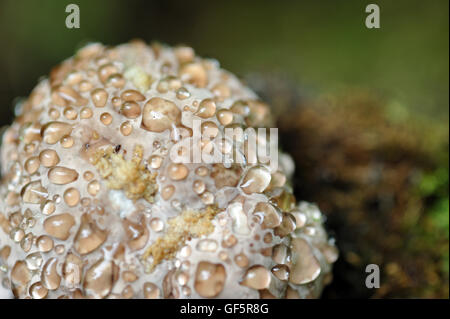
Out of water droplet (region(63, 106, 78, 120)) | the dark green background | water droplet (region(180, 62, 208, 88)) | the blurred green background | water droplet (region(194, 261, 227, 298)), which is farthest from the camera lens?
the dark green background

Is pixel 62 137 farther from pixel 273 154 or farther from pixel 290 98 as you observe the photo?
pixel 290 98

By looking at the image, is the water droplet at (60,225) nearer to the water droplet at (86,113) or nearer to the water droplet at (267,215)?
the water droplet at (86,113)

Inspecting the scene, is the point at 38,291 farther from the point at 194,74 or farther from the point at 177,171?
the point at 194,74

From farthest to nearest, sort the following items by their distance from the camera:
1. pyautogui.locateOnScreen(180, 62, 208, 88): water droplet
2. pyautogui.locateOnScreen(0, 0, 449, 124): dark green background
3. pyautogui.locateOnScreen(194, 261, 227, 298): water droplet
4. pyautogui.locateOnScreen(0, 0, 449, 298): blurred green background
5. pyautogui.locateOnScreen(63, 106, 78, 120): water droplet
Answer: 1. pyautogui.locateOnScreen(0, 0, 449, 124): dark green background
2. pyautogui.locateOnScreen(0, 0, 449, 298): blurred green background
3. pyautogui.locateOnScreen(180, 62, 208, 88): water droplet
4. pyautogui.locateOnScreen(63, 106, 78, 120): water droplet
5. pyautogui.locateOnScreen(194, 261, 227, 298): water droplet

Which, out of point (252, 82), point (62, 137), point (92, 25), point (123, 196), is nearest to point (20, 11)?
point (92, 25)

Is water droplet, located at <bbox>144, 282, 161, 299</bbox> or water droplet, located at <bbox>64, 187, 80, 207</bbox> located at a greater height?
water droplet, located at <bbox>64, 187, 80, 207</bbox>

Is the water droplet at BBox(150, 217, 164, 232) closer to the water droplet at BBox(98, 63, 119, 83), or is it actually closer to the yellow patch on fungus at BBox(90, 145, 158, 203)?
the yellow patch on fungus at BBox(90, 145, 158, 203)

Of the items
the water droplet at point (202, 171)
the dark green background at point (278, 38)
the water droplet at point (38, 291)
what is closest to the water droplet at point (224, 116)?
the water droplet at point (202, 171)

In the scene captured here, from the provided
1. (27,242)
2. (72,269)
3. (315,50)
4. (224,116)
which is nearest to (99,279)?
(72,269)

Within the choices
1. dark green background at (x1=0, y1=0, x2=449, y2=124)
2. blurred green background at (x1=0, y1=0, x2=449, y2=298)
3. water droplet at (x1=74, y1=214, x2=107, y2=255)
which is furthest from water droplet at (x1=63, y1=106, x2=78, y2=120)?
dark green background at (x1=0, y1=0, x2=449, y2=124)
